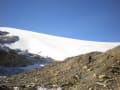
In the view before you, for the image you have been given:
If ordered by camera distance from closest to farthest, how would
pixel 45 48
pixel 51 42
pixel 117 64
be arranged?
pixel 117 64
pixel 45 48
pixel 51 42

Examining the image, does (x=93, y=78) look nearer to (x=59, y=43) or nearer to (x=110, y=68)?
(x=110, y=68)

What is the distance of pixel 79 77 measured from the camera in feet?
45.2

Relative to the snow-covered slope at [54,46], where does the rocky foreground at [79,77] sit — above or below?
below

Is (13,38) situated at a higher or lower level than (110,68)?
higher

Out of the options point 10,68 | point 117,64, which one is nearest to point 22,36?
point 10,68

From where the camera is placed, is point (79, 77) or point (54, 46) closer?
point (79, 77)

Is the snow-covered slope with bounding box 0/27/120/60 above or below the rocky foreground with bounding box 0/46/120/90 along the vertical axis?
above

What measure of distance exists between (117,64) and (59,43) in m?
26.4

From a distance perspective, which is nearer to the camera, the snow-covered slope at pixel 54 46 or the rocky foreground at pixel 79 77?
the rocky foreground at pixel 79 77

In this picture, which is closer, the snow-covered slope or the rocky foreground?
the rocky foreground

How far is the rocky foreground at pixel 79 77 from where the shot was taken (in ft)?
40.6

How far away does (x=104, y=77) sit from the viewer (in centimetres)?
1274

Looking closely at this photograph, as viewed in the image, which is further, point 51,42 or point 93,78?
point 51,42

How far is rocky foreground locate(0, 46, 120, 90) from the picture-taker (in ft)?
40.6
